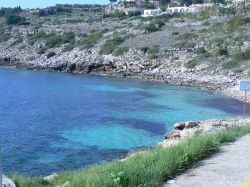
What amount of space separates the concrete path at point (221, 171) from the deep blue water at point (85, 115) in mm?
10121

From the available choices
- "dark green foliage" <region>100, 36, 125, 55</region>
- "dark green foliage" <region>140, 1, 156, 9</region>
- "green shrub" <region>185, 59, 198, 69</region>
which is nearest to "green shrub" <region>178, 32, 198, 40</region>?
"dark green foliage" <region>100, 36, 125, 55</region>

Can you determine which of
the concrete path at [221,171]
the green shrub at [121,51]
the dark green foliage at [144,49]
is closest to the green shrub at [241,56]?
the dark green foliage at [144,49]

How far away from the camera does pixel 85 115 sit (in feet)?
113

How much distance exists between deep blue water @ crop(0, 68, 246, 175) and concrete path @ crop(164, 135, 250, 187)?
10.1 metres

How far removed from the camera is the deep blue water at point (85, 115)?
882 inches

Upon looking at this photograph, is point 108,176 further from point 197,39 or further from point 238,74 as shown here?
point 197,39

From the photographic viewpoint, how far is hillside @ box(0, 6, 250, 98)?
52.5 m

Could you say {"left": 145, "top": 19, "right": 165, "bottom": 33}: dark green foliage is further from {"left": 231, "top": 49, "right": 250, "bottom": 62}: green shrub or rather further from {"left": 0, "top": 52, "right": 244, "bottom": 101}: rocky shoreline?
{"left": 231, "top": 49, "right": 250, "bottom": 62}: green shrub

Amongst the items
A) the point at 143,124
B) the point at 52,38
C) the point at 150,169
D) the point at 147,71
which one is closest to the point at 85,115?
the point at 143,124

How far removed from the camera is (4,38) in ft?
295

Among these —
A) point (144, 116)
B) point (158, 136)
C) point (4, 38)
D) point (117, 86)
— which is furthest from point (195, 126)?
point (4, 38)

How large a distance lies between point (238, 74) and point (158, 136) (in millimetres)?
24601

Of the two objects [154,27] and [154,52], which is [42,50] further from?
[154,52]

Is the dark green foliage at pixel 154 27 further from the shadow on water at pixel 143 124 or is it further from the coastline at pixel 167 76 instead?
the shadow on water at pixel 143 124
